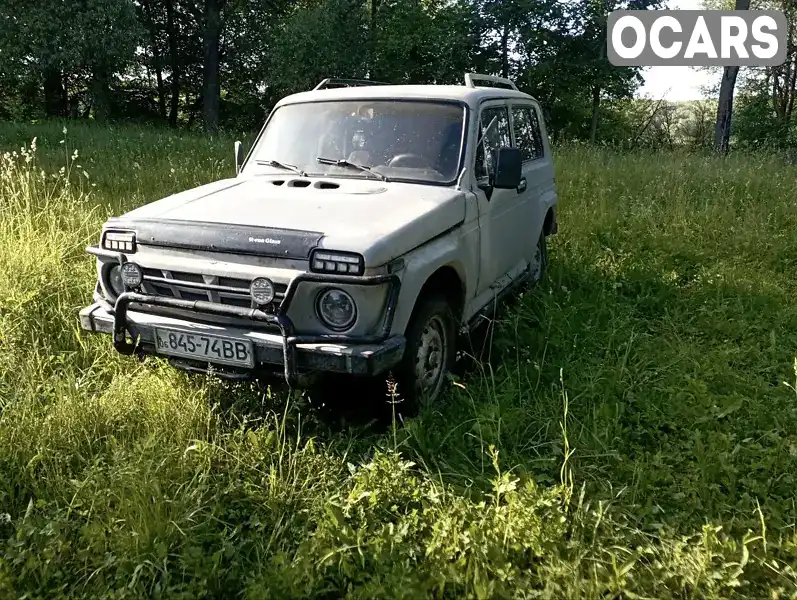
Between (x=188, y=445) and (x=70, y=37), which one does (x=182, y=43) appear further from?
(x=188, y=445)

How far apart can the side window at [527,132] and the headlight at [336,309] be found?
9.39ft

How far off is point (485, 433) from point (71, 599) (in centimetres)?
209

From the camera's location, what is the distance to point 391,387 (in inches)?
133

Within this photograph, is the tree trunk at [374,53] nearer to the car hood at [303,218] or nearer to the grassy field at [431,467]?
the grassy field at [431,467]

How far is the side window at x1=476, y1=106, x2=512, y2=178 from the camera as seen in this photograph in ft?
14.7

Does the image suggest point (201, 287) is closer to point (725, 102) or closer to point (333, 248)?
point (333, 248)

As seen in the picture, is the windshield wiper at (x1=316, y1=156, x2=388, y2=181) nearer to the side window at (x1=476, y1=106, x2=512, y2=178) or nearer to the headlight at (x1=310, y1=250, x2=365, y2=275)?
the side window at (x1=476, y1=106, x2=512, y2=178)

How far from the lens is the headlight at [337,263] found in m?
3.12

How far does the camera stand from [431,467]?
3443mm

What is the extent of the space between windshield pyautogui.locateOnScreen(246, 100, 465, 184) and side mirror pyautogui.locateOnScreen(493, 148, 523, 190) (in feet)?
0.89

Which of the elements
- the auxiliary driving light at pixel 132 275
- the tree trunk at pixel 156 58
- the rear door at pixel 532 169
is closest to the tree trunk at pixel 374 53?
the tree trunk at pixel 156 58

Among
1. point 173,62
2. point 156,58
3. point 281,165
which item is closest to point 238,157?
point 281,165

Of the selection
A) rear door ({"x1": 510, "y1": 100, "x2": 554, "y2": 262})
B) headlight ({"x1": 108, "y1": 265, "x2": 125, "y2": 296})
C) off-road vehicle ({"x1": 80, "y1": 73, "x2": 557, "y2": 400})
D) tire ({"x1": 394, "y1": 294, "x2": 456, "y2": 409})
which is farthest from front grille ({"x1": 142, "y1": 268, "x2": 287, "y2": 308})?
rear door ({"x1": 510, "y1": 100, "x2": 554, "y2": 262})

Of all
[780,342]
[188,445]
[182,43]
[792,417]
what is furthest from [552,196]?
[182,43]
